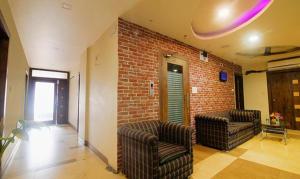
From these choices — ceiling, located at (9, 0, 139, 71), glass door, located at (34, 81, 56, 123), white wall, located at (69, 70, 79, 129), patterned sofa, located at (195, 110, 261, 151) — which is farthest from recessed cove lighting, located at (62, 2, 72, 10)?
glass door, located at (34, 81, 56, 123)

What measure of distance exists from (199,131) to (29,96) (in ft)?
23.8

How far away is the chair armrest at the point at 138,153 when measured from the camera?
6.25 ft

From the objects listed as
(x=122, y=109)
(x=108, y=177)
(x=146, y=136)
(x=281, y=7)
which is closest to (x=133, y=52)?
(x=122, y=109)

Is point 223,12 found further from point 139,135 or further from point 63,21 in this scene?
point 63,21

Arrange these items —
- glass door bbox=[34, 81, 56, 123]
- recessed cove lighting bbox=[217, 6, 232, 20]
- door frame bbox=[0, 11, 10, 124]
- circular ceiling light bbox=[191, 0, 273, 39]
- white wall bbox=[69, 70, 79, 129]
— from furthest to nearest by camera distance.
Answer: glass door bbox=[34, 81, 56, 123] < white wall bbox=[69, 70, 79, 129] < recessed cove lighting bbox=[217, 6, 232, 20] < circular ceiling light bbox=[191, 0, 273, 39] < door frame bbox=[0, 11, 10, 124]

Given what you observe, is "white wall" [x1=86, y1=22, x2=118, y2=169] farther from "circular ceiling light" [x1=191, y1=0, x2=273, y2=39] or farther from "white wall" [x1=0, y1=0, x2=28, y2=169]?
"circular ceiling light" [x1=191, y1=0, x2=273, y2=39]

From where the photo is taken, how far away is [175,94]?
357cm

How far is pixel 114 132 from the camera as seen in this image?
2.67m

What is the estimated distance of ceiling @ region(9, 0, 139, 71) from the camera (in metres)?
2.33

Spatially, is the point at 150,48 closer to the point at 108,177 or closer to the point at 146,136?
the point at 146,136

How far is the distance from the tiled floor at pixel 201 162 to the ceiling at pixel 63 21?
6.65 feet

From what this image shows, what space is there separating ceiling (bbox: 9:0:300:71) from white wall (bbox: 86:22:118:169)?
335 mm

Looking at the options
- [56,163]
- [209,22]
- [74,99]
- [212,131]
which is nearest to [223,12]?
[209,22]

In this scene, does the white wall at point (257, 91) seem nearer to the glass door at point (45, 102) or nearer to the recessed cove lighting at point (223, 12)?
the recessed cove lighting at point (223, 12)
